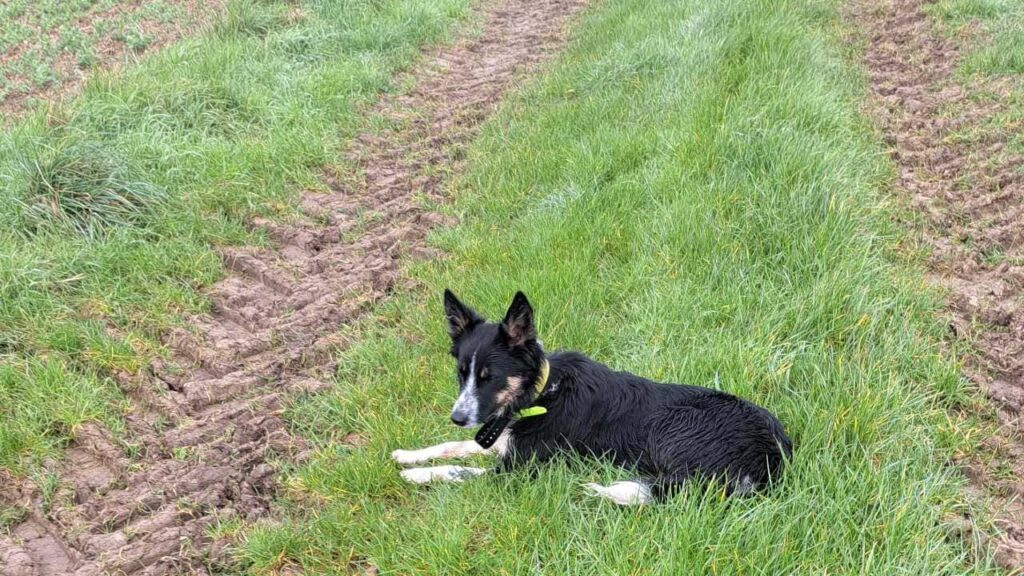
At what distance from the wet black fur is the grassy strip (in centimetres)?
213

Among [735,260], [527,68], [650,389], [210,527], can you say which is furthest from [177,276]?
[527,68]

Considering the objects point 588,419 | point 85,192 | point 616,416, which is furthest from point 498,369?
point 85,192

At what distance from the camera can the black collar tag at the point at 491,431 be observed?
125 inches

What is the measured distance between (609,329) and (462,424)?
4.10ft

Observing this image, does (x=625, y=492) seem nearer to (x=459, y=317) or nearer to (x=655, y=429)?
(x=655, y=429)

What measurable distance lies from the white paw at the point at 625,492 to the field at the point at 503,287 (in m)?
0.08

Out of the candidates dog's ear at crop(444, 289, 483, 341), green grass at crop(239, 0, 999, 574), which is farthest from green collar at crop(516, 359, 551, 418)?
dog's ear at crop(444, 289, 483, 341)

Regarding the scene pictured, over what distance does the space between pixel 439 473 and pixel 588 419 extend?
2.40 ft

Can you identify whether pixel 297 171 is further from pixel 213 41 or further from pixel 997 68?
pixel 997 68

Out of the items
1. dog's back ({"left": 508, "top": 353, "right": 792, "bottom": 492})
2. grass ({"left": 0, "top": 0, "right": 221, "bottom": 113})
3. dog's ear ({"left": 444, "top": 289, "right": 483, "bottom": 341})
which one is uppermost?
grass ({"left": 0, "top": 0, "right": 221, "bottom": 113})

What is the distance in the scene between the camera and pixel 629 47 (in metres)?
8.16

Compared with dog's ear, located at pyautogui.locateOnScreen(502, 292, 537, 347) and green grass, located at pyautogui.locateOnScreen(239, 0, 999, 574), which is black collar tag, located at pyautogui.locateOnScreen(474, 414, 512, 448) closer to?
green grass, located at pyautogui.locateOnScreen(239, 0, 999, 574)

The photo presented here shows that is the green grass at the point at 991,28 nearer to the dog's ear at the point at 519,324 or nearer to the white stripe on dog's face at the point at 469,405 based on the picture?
the dog's ear at the point at 519,324

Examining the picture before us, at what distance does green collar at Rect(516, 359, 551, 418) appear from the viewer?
313cm
